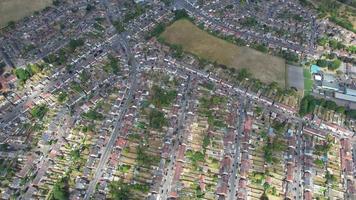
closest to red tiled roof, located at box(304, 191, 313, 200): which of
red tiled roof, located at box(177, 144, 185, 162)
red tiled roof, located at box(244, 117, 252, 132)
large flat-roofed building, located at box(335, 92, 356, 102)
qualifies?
red tiled roof, located at box(244, 117, 252, 132)

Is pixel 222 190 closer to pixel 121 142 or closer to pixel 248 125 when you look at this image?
pixel 248 125

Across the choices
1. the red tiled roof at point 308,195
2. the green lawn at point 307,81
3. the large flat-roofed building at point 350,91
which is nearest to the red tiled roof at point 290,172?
the red tiled roof at point 308,195

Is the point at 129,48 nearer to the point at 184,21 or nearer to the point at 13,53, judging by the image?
the point at 184,21

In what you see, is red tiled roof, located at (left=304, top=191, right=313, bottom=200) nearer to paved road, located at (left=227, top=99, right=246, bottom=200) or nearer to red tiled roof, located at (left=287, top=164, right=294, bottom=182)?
red tiled roof, located at (left=287, top=164, right=294, bottom=182)

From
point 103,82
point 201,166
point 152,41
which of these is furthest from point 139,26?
point 201,166

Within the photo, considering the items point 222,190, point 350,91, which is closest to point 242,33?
point 350,91

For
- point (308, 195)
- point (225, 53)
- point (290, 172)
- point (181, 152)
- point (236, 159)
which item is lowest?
point (308, 195)
